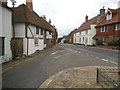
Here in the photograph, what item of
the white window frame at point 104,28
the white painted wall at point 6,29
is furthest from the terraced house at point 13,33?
the white window frame at point 104,28

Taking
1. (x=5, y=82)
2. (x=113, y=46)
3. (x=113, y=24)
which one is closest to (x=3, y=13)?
(x=5, y=82)

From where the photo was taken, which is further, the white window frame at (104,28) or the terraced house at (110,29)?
the white window frame at (104,28)

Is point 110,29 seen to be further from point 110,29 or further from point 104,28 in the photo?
point 104,28

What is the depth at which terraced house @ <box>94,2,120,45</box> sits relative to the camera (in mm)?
25250

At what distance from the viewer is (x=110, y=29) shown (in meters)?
27.0

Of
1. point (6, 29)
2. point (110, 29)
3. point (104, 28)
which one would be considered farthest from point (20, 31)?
point (104, 28)

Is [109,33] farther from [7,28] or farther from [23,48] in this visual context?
[7,28]

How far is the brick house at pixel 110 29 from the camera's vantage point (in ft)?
82.8

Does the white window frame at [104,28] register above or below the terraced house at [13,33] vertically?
above

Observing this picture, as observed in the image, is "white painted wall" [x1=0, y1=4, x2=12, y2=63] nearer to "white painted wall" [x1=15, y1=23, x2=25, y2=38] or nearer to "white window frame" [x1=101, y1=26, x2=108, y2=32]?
"white painted wall" [x1=15, y1=23, x2=25, y2=38]

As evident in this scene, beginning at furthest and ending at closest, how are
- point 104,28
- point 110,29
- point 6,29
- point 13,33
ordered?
point 104,28 → point 110,29 → point 13,33 → point 6,29

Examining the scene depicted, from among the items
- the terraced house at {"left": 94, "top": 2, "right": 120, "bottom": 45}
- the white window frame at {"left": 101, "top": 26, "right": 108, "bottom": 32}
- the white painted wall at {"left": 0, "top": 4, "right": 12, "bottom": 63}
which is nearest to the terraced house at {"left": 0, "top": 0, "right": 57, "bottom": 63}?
the white painted wall at {"left": 0, "top": 4, "right": 12, "bottom": 63}

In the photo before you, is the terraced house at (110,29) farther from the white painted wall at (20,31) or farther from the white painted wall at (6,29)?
the white painted wall at (6,29)

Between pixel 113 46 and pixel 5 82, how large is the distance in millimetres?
23672
